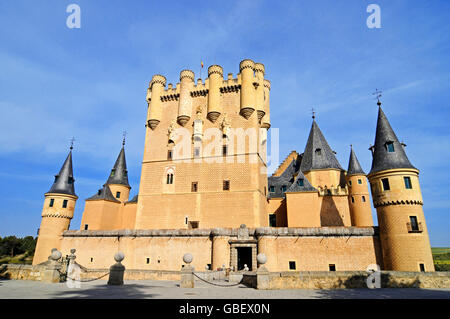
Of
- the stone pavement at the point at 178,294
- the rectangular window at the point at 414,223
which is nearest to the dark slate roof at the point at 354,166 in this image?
the rectangular window at the point at 414,223

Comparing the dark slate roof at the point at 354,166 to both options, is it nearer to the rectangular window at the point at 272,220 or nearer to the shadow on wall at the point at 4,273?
the rectangular window at the point at 272,220

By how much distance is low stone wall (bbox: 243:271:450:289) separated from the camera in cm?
1266

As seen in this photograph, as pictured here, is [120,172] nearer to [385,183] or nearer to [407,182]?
[385,183]

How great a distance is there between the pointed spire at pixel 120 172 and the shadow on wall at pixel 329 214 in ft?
83.5

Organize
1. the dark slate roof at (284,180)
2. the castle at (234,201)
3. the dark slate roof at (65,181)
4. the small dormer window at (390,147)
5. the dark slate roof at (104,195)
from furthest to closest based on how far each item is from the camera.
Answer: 1. the dark slate roof at (284,180)
2. the dark slate roof at (104,195)
3. the dark slate roof at (65,181)
4. the small dormer window at (390,147)
5. the castle at (234,201)

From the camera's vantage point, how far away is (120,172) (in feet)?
123

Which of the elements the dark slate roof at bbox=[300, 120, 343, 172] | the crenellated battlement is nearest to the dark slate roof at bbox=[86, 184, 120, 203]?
the crenellated battlement

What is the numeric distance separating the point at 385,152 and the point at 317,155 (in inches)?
416

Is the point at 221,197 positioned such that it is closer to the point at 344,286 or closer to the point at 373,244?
the point at 373,244

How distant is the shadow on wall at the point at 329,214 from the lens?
2866 centimetres

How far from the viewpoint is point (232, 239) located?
77.5 feet

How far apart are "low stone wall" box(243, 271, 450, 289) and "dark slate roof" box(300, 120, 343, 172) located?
1780cm

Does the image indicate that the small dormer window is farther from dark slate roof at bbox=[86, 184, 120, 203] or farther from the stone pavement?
dark slate roof at bbox=[86, 184, 120, 203]

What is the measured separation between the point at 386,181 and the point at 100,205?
29.8 metres
